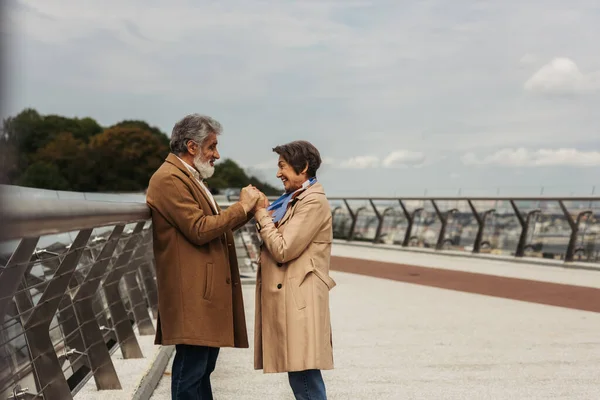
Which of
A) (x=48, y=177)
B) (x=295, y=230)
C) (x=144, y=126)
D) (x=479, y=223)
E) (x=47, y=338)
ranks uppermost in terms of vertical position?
(x=144, y=126)

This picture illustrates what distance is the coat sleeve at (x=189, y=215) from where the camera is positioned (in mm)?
3258

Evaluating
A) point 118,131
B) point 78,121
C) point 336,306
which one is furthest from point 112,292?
point 78,121

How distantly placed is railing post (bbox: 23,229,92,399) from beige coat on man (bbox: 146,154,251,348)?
0.41 meters

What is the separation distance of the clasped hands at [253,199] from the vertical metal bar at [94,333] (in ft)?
3.78

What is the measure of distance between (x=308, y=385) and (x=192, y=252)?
79 cm

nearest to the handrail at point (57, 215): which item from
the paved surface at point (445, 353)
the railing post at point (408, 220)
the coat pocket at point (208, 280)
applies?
the coat pocket at point (208, 280)

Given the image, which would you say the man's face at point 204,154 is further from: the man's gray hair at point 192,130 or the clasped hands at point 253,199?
the clasped hands at point 253,199

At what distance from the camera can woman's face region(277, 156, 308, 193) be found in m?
3.51

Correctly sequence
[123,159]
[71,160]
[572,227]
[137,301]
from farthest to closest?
1. [71,160]
2. [123,159]
3. [572,227]
4. [137,301]

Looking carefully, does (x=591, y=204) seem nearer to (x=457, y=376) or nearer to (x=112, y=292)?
(x=457, y=376)

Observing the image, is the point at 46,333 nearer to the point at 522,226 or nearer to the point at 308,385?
the point at 308,385

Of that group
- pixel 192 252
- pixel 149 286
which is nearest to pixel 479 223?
pixel 149 286

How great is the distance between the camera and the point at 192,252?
3355 mm

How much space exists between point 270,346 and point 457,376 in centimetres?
282
